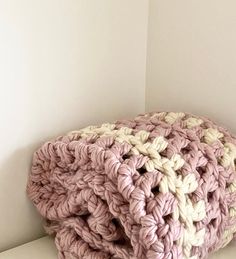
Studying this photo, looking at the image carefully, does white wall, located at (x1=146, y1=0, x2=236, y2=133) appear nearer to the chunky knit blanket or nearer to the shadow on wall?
the chunky knit blanket

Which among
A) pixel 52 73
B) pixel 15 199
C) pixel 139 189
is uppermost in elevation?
pixel 52 73

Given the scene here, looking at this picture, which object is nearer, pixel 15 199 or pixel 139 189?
pixel 139 189

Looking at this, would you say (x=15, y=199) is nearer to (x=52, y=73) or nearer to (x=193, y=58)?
(x=52, y=73)

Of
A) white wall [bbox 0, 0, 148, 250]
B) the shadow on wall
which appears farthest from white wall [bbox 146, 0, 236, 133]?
the shadow on wall

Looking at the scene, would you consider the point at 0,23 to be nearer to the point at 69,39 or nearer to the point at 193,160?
the point at 69,39

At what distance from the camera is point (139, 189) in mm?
696

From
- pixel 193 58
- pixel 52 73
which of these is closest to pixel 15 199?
pixel 52 73

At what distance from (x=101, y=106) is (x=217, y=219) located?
366mm

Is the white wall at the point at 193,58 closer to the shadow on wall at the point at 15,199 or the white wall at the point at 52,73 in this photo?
the white wall at the point at 52,73

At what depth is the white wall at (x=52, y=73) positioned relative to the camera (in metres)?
0.83

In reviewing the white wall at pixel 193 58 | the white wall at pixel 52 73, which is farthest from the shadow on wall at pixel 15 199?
the white wall at pixel 193 58

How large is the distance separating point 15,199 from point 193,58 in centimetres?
46

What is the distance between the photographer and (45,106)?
0.89 meters

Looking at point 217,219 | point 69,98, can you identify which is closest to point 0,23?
point 69,98
